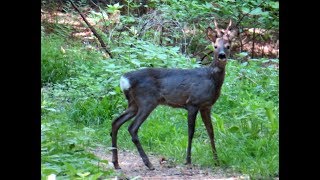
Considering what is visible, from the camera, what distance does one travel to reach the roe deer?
5.84 meters

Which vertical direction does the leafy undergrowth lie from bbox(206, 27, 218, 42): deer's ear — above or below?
below

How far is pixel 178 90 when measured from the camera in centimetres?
609

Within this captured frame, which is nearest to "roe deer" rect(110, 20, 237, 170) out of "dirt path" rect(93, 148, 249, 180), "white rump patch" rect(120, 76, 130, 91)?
"white rump patch" rect(120, 76, 130, 91)

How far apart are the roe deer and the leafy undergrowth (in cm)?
39

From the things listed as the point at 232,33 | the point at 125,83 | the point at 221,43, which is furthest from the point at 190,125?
the point at 232,33

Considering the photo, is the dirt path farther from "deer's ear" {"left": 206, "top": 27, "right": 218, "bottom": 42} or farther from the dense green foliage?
"deer's ear" {"left": 206, "top": 27, "right": 218, "bottom": 42}

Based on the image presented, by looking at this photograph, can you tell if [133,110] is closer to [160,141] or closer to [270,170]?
[160,141]

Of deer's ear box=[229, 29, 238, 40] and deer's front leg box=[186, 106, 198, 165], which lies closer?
deer's front leg box=[186, 106, 198, 165]
